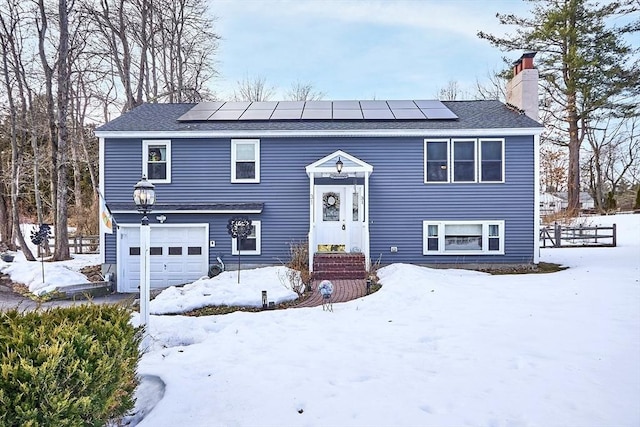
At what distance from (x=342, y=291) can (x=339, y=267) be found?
5.18ft

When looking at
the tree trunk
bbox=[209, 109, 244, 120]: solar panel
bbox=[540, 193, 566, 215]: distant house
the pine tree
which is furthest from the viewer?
bbox=[540, 193, 566, 215]: distant house

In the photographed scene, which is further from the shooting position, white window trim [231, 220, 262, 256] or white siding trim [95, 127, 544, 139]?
white window trim [231, 220, 262, 256]

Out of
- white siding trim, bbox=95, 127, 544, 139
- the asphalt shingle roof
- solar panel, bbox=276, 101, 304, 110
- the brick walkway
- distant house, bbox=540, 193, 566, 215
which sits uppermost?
solar panel, bbox=276, 101, 304, 110

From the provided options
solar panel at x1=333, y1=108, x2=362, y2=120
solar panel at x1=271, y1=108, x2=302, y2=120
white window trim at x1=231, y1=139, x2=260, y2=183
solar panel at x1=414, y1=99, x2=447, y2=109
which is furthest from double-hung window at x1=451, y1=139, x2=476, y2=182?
white window trim at x1=231, y1=139, x2=260, y2=183

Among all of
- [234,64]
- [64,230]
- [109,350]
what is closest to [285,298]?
[109,350]

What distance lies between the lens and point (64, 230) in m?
16.6

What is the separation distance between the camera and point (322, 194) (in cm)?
1309

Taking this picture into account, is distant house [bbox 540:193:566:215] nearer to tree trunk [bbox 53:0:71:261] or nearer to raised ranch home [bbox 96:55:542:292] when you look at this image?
raised ranch home [bbox 96:55:542:292]

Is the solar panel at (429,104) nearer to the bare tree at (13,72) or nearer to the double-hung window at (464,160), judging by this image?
the double-hung window at (464,160)

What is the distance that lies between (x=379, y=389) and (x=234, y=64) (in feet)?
87.9

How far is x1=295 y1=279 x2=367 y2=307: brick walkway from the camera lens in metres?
9.40

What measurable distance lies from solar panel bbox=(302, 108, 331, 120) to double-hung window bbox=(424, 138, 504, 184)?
334 centimetres

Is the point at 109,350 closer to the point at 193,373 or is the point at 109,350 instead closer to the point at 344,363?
the point at 193,373

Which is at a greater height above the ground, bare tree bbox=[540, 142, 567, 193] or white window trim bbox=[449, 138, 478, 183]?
bare tree bbox=[540, 142, 567, 193]
